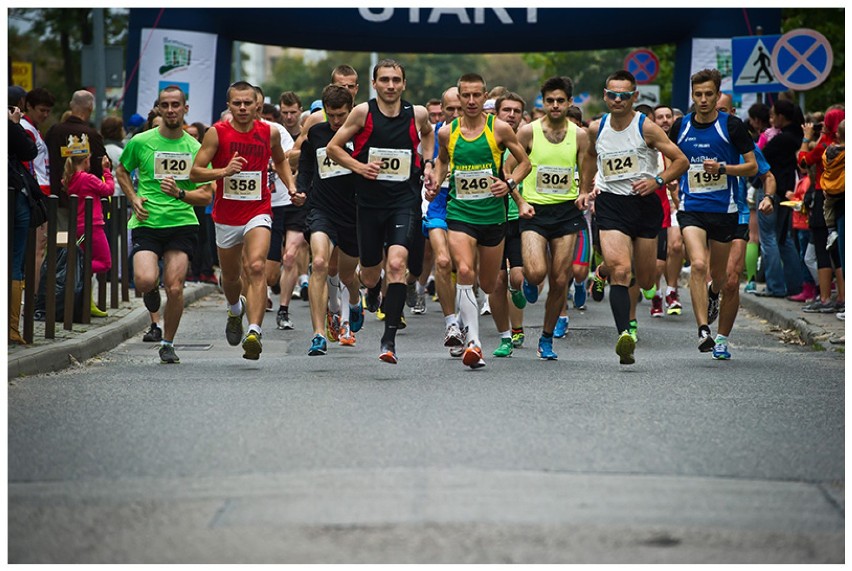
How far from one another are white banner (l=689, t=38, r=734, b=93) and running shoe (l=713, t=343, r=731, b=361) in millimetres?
14948

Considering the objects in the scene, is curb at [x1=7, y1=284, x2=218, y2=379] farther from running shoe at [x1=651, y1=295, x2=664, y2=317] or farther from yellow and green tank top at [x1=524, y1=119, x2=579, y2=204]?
running shoe at [x1=651, y1=295, x2=664, y2=317]

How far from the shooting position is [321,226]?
1164cm

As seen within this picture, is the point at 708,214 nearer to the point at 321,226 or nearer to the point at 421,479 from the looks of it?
the point at 321,226

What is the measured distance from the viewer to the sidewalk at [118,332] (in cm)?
1056

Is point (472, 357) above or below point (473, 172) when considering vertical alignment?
below

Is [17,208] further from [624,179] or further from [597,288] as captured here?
[597,288]

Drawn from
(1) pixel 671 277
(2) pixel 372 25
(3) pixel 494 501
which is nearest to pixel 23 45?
(2) pixel 372 25

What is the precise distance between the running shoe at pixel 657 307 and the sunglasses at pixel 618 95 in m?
5.23

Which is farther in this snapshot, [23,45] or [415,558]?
[23,45]

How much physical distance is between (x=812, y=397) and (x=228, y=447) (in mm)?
3529

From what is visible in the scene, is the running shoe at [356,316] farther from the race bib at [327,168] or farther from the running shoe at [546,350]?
the running shoe at [546,350]

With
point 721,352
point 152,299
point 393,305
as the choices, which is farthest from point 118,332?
point 721,352

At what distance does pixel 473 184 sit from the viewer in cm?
1084

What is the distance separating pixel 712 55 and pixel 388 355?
55.1ft
